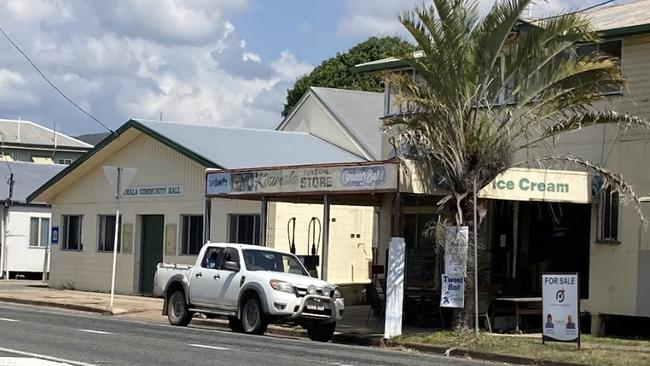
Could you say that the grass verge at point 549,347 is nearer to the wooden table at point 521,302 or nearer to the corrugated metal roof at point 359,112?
the wooden table at point 521,302

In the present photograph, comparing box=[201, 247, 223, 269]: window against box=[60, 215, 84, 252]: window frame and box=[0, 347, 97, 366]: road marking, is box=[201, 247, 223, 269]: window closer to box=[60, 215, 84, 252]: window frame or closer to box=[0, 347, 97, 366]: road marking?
box=[0, 347, 97, 366]: road marking

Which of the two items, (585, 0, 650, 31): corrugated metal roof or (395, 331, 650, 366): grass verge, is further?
(585, 0, 650, 31): corrugated metal roof

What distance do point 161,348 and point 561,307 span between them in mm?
7153

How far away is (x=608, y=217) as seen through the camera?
23.0m

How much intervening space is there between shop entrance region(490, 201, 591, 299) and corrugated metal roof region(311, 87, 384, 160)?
11.4 m

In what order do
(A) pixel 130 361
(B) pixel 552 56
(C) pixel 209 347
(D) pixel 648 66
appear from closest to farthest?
(A) pixel 130 361 → (C) pixel 209 347 → (B) pixel 552 56 → (D) pixel 648 66

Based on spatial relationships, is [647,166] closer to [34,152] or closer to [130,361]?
[130,361]

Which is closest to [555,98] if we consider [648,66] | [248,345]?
[648,66]

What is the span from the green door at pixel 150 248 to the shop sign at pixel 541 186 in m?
15.4

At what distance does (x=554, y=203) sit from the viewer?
2419 centimetres

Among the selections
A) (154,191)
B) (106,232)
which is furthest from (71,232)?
(154,191)

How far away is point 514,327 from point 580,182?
3540mm

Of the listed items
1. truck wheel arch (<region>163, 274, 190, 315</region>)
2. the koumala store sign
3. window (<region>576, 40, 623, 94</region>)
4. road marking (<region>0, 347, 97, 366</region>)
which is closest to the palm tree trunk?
the koumala store sign

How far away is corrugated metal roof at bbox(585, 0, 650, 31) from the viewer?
22.5 m
